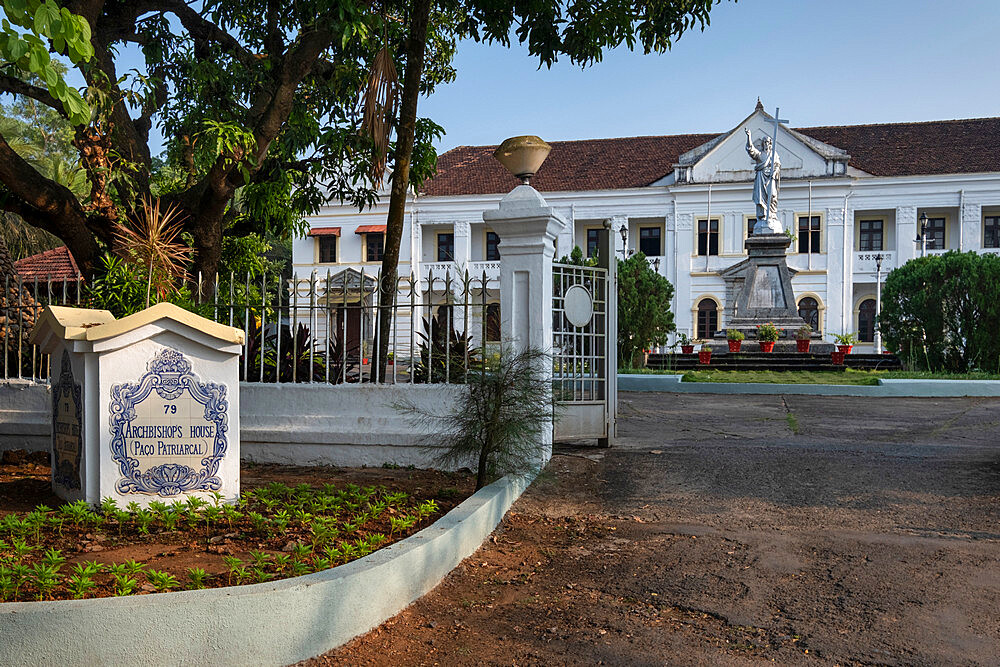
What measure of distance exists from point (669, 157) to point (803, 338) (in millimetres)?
15816

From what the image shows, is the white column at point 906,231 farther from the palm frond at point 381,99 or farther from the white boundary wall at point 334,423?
the white boundary wall at point 334,423

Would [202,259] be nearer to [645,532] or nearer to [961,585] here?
[645,532]

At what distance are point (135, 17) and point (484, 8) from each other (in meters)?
4.06

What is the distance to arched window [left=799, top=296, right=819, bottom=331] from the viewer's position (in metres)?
34.1

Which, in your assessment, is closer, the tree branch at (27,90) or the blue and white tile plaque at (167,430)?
the blue and white tile plaque at (167,430)

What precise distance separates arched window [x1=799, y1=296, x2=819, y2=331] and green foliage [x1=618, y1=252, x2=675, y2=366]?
600 inches

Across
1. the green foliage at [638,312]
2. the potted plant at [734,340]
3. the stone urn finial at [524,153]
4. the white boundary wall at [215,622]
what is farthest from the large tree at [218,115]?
the potted plant at [734,340]

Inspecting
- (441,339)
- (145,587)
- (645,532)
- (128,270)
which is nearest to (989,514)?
(645,532)

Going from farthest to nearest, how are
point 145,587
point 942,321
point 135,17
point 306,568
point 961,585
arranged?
point 942,321, point 135,17, point 961,585, point 306,568, point 145,587

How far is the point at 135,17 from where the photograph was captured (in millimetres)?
9555

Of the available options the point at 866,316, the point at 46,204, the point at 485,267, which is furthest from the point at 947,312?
the point at 485,267

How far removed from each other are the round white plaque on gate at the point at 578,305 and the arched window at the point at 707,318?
93.0 ft

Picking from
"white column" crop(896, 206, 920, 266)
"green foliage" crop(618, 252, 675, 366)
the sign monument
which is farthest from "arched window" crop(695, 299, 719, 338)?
the sign monument

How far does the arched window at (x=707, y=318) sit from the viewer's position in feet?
114
